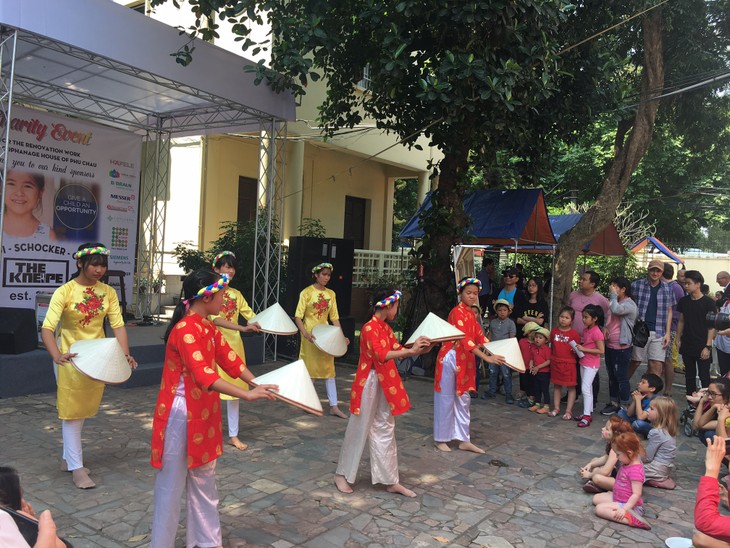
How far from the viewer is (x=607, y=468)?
4.47 m

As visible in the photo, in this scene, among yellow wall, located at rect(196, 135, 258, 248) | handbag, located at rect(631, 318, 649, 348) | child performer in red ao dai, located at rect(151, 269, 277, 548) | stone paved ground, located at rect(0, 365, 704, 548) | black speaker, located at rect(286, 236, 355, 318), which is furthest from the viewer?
yellow wall, located at rect(196, 135, 258, 248)

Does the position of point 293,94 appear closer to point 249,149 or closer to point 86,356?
point 249,149

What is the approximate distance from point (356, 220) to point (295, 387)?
45.6 ft

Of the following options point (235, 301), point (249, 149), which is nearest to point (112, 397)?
point (235, 301)

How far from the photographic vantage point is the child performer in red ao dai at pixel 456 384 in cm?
543

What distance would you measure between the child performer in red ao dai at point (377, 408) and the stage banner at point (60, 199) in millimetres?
6398

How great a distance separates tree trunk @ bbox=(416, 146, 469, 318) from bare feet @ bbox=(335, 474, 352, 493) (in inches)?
190

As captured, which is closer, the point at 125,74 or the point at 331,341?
the point at 331,341

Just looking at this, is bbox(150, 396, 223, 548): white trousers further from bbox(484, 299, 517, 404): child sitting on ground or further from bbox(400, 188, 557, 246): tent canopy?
bbox(400, 188, 557, 246): tent canopy

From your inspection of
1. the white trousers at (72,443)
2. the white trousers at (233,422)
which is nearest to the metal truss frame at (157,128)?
the white trousers at (233,422)

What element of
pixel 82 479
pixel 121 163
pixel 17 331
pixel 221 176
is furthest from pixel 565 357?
pixel 221 176

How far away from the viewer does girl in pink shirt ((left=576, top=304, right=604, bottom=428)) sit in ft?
21.9

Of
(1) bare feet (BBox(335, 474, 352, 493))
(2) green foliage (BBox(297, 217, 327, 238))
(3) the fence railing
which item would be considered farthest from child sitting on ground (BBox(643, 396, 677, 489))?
(3) the fence railing

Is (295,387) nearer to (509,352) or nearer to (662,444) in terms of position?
(509,352)
